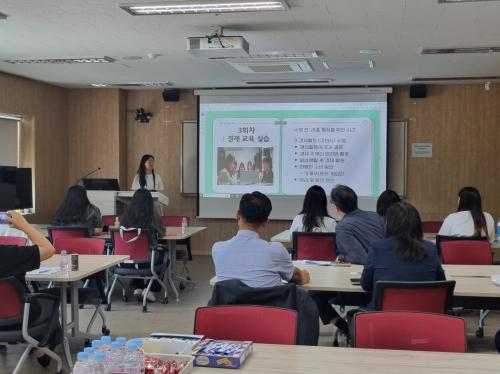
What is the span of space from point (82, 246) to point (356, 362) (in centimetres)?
366

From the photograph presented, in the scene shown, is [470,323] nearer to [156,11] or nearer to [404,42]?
[404,42]

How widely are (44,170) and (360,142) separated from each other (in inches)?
201

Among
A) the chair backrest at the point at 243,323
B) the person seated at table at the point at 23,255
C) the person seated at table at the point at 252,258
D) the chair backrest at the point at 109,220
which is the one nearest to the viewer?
the chair backrest at the point at 243,323

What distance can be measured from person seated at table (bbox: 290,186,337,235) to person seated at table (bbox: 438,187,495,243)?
118 cm

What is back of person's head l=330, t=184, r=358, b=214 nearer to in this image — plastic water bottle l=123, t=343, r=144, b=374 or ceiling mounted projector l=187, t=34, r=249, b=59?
ceiling mounted projector l=187, t=34, r=249, b=59

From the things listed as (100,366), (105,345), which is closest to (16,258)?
(105,345)

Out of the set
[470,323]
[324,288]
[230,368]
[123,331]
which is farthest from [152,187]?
[230,368]

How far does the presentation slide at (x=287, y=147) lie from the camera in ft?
30.8

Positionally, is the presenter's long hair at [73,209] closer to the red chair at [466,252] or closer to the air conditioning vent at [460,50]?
the red chair at [466,252]

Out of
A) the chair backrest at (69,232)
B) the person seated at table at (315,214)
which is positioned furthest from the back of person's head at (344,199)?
the chair backrest at (69,232)

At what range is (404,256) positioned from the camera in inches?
131

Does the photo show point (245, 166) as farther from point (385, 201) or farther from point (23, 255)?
point (23, 255)

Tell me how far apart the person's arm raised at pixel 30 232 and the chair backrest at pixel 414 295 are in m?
1.92

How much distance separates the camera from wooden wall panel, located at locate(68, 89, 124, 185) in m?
10.1
